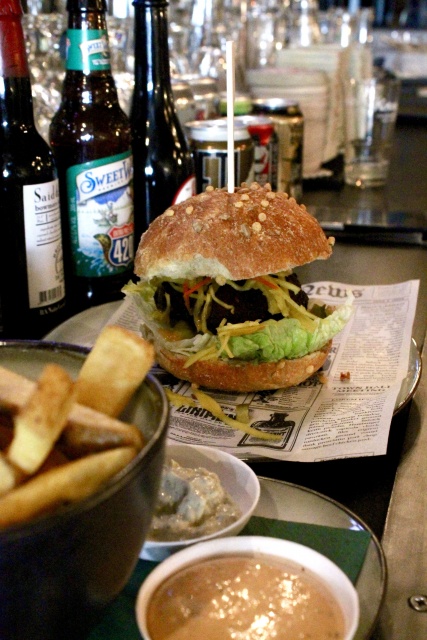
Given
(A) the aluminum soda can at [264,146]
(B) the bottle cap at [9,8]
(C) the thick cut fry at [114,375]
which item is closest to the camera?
(C) the thick cut fry at [114,375]

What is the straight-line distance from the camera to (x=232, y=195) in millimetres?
1546

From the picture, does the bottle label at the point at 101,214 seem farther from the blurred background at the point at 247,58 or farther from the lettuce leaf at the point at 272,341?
the blurred background at the point at 247,58

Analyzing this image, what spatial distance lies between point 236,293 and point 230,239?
112mm

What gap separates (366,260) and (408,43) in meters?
7.06

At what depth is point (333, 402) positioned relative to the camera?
54.7 inches

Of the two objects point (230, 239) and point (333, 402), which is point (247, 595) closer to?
point (333, 402)

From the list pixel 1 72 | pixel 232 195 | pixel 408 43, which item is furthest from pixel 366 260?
pixel 408 43

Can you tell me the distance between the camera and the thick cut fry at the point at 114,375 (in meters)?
0.71

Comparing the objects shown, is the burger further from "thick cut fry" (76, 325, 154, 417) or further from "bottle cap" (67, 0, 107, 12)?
"thick cut fry" (76, 325, 154, 417)

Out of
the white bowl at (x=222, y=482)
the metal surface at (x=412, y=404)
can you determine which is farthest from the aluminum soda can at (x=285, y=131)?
the white bowl at (x=222, y=482)

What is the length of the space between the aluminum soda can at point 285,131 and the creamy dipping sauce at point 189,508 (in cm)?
182

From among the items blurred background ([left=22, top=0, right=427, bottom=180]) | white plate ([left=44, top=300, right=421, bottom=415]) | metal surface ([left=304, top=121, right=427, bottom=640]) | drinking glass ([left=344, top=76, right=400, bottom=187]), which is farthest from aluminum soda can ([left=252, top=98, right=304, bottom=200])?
white plate ([left=44, top=300, right=421, bottom=415])

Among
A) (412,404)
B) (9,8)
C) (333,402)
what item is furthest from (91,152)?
(412,404)

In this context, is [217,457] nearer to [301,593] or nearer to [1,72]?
[301,593]
